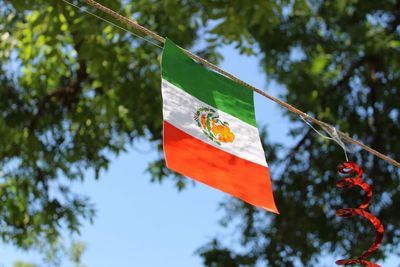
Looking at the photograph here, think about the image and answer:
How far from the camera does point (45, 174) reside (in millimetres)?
9555

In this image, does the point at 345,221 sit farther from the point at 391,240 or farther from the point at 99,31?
the point at 99,31

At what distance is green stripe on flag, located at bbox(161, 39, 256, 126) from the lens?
3566mm

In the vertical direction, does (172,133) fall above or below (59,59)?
above

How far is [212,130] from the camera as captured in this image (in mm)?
3574

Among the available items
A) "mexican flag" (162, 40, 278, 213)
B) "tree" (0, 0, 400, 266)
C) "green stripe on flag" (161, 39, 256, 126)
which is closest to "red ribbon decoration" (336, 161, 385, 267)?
"mexican flag" (162, 40, 278, 213)

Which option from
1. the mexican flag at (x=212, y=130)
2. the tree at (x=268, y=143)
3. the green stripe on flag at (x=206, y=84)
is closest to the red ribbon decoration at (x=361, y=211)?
the mexican flag at (x=212, y=130)

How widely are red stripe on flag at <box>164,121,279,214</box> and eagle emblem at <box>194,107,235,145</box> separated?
0.30 ft

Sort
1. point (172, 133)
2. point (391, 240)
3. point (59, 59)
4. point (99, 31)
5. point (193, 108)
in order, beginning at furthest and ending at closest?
point (391, 240), point (59, 59), point (99, 31), point (193, 108), point (172, 133)

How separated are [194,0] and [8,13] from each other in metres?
2.22

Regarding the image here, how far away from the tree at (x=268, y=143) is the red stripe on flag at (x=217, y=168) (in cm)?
485

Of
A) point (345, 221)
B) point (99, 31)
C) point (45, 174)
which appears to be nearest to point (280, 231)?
point (345, 221)

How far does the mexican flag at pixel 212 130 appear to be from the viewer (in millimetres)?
3291

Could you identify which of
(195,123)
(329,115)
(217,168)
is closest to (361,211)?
(217,168)

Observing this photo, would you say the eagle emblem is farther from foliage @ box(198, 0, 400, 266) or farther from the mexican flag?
foliage @ box(198, 0, 400, 266)
